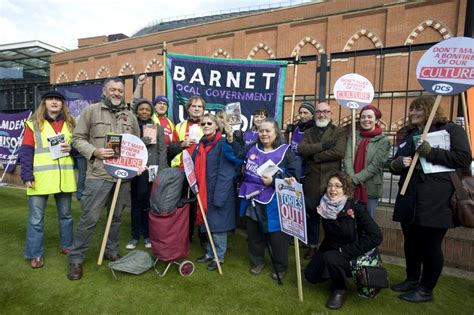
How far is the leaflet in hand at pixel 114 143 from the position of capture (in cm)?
299

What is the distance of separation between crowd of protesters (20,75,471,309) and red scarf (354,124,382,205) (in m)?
0.01

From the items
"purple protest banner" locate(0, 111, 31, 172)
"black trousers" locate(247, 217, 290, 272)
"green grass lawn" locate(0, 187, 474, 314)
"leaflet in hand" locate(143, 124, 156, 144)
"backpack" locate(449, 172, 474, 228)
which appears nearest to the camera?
"backpack" locate(449, 172, 474, 228)

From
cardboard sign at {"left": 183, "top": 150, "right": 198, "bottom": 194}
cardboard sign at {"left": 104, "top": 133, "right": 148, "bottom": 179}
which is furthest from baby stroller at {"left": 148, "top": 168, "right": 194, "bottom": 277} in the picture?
cardboard sign at {"left": 104, "top": 133, "right": 148, "bottom": 179}

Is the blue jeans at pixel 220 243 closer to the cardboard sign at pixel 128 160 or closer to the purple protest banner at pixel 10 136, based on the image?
the cardboard sign at pixel 128 160

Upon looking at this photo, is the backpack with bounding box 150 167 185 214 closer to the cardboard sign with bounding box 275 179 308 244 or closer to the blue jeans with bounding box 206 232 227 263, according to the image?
the blue jeans with bounding box 206 232 227 263

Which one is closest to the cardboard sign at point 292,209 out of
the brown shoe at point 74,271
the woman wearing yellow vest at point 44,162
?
the brown shoe at point 74,271

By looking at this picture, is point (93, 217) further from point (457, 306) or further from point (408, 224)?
point (457, 306)

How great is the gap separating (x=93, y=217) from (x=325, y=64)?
3.49 meters

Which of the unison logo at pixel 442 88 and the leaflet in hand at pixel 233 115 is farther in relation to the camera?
the leaflet in hand at pixel 233 115

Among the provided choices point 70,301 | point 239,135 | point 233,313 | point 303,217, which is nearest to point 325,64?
point 239,135

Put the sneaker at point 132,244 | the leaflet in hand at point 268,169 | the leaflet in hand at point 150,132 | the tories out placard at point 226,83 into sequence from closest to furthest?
the leaflet in hand at point 268,169 < the leaflet in hand at point 150,132 < the sneaker at point 132,244 < the tories out placard at point 226,83

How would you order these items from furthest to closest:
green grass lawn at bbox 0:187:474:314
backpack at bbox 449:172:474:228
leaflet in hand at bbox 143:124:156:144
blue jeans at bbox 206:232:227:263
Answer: leaflet in hand at bbox 143:124:156:144 < blue jeans at bbox 206:232:227:263 < green grass lawn at bbox 0:187:474:314 < backpack at bbox 449:172:474:228

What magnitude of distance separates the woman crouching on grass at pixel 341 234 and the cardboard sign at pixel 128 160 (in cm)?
188

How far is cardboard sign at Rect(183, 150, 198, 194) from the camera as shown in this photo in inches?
119
